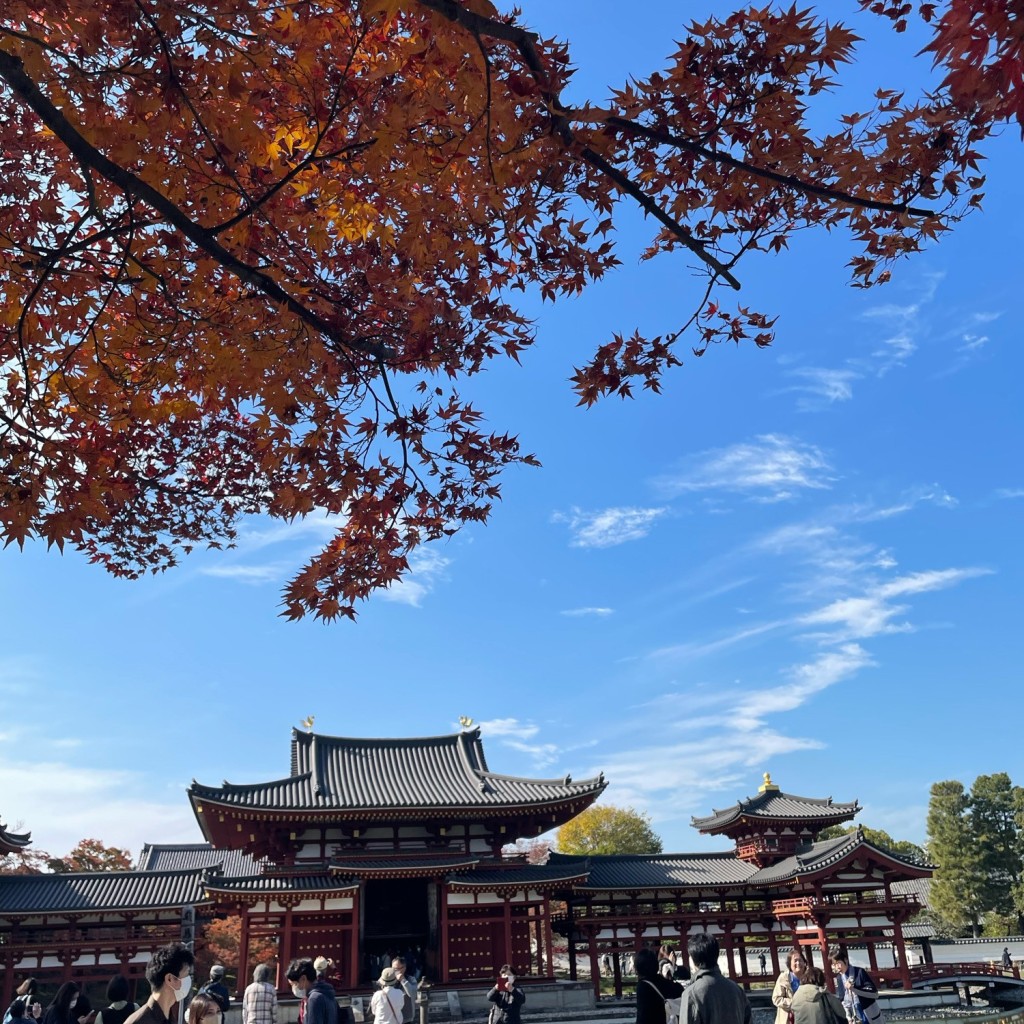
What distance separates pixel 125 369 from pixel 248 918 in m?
19.6

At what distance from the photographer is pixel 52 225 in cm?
527

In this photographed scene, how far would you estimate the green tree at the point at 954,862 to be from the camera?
147 ft

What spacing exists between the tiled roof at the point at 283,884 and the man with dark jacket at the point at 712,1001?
713 inches

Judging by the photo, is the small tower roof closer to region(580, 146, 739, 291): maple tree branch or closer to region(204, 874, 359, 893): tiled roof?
region(204, 874, 359, 893): tiled roof

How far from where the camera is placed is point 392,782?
2609cm

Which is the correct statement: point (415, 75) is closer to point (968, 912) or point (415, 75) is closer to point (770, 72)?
point (770, 72)

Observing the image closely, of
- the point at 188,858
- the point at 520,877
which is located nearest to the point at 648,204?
the point at 520,877

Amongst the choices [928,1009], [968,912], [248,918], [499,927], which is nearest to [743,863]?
[928,1009]

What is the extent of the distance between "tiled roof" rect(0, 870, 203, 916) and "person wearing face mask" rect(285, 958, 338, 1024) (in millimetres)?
18343

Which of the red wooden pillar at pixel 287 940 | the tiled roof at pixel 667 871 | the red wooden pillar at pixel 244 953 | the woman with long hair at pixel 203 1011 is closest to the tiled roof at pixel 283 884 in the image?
the red wooden pillar at pixel 287 940

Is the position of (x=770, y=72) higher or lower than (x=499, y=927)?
higher

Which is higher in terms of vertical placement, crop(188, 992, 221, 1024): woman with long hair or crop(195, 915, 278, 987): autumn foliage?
crop(188, 992, 221, 1024): woman with long hair

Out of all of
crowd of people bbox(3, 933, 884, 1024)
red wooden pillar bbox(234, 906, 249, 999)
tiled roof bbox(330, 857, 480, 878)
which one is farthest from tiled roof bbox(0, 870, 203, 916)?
crowd of people bbox(3, 933, 884, 1024)

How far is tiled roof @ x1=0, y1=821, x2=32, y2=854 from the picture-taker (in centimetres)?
2691
